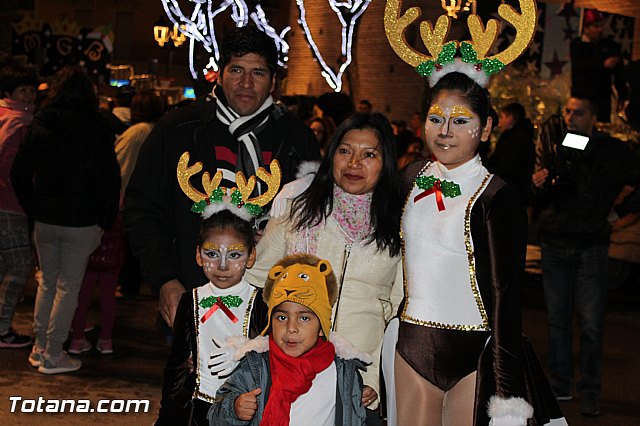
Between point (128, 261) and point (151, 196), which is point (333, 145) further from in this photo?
point (128, 261)

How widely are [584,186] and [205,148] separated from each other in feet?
11.2

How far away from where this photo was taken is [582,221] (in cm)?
694

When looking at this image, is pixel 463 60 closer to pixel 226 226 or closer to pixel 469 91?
pixel 469 91

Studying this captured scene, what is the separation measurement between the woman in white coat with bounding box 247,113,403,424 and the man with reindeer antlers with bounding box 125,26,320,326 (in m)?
0.29

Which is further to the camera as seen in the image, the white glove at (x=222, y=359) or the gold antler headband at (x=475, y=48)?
the white glove at (x=222, y=359)

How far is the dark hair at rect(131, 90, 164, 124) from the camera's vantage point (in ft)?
30.6

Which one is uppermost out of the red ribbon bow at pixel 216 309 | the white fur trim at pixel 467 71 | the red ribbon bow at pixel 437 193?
the white fur trim at pixel 467 71

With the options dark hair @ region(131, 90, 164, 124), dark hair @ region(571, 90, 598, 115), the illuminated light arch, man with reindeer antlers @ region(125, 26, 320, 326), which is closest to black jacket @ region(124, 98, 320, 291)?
man with reindeer antlers @ region(125, 26, 320, 326)

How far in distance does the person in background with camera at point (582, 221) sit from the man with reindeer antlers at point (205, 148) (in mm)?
3001

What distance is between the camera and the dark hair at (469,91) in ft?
12.5

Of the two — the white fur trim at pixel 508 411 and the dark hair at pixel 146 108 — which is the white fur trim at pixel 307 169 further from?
the dark hair at pixel 146 108

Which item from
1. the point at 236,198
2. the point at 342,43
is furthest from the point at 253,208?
the point at 342,43

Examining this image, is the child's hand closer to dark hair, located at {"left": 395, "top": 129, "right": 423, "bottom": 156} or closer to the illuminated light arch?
dark hair, located at {"left": 395, "top": 129, "right": 423, "bottom": 156}

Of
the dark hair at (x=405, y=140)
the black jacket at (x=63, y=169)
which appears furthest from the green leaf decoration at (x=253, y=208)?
the dark hair at (x=405, y=140)
